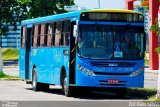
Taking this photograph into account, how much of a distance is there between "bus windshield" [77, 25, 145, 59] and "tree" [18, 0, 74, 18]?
55.7 metres

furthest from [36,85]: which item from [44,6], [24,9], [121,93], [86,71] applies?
[24,9]

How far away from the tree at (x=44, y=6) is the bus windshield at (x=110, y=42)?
5573cm

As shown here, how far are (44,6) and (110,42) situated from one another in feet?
190

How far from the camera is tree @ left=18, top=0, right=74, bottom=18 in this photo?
259 ft

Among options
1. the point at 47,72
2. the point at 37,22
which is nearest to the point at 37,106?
the point at 47,72

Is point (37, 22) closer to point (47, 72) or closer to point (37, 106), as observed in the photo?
point (47, 72)

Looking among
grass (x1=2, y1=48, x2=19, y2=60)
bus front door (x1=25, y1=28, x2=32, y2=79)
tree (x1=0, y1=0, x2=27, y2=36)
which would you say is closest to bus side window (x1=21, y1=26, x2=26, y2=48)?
bus front door (x1=25, y1=28, x2=32, y2=79)

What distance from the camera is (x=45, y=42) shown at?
26.5 meters

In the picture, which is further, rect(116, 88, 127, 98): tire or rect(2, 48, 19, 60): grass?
rect(2, 48, 19, 60): grass

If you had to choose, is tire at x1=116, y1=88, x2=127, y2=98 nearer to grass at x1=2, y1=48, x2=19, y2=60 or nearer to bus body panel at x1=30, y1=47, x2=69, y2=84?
bus body panel at x1=30, y1=47, x2=69, y2=84

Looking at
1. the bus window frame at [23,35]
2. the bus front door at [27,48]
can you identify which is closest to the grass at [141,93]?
the bus front door at [27,48]

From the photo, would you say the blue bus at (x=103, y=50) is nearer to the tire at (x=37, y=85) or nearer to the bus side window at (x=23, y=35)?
the tire at (x=37, y=85)

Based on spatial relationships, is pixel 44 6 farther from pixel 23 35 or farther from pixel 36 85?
pixel 36 85

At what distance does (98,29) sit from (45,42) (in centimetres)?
433
